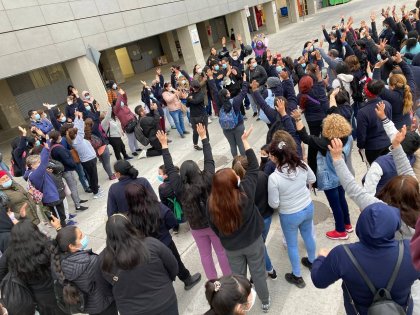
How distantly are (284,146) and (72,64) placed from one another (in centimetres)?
1499

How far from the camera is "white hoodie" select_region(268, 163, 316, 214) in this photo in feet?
11.4

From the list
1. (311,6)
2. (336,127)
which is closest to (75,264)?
(336,127)

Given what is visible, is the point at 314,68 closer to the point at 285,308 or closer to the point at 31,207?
the point at 285,308

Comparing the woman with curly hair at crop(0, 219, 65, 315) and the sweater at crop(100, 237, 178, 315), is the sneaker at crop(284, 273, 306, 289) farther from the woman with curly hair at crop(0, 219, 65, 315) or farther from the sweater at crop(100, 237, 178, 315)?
the woman with curly hair at crop(0, 219, 65, 315)

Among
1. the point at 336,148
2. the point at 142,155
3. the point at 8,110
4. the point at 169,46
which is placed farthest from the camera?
the point at 169,46

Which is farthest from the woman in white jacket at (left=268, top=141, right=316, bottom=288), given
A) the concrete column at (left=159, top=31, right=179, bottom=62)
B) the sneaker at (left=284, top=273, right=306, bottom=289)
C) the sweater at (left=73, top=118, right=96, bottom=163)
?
the concrete column at (left=159, top=31, right=179, bottom=62)

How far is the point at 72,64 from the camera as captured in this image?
15828 mm

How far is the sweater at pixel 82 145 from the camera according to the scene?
→ 275 inches

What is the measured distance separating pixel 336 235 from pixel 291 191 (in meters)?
1.50

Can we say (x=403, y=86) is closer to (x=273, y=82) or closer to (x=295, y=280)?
(x=273, y=82)

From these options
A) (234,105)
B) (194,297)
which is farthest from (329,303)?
(234,105)

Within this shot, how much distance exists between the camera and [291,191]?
352 cm

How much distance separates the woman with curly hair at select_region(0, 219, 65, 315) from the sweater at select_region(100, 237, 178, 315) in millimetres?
764

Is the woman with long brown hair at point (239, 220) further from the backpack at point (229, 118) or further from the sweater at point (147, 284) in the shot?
the backpack at point (229, 118)
